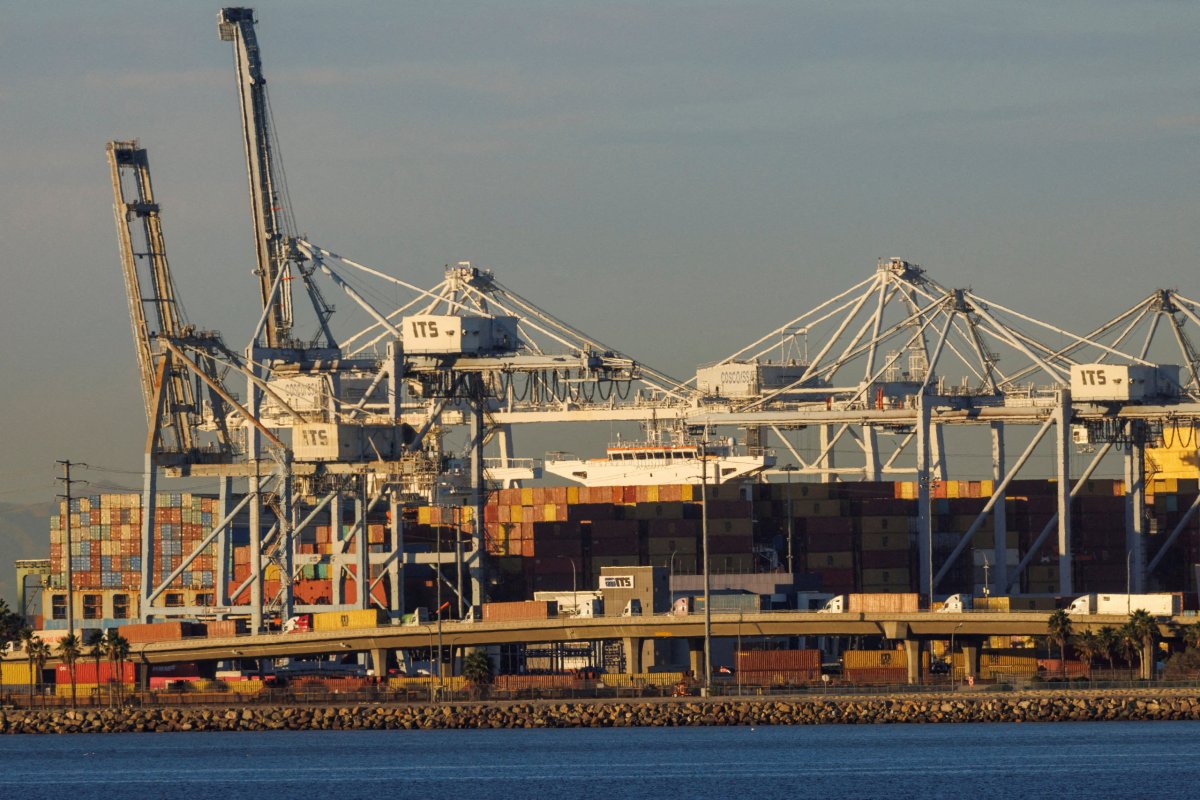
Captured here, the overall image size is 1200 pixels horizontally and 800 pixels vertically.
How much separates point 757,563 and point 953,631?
37331 mm

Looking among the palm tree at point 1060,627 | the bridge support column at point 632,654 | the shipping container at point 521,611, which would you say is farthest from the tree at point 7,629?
the palm tree at point 1060,627

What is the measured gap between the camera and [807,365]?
162625mm

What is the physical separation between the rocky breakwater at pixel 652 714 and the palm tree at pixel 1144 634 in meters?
5.23

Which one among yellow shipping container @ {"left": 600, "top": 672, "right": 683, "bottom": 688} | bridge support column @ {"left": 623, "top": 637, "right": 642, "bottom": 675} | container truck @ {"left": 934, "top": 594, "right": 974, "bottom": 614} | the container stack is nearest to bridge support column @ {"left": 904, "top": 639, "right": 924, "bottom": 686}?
container truck @ {"left": 934, "top": 594, "right": 974, "bottom": 614}

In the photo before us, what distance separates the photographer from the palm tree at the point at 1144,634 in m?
103

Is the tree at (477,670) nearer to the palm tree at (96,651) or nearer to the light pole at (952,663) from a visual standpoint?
the palm tree at (96,651)

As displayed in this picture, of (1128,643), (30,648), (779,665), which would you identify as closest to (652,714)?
(779,665)

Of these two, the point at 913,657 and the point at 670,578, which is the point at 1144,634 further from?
the point at 670,578

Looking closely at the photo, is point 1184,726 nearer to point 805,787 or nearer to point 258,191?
point 805,787

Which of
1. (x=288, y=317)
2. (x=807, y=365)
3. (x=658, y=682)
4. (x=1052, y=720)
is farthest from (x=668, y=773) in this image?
(x=807, y=365)

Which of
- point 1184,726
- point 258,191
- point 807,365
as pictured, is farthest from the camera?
point 807,365

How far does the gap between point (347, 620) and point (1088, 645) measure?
34482mm

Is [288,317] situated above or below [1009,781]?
above

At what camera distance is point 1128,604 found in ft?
357
